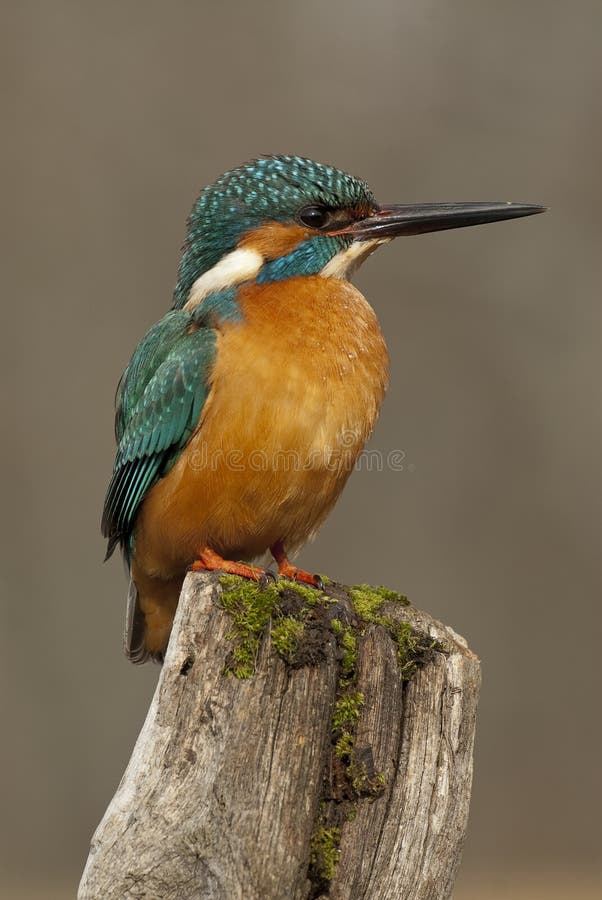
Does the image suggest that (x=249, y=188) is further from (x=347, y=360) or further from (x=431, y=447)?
(x=431, y=447)

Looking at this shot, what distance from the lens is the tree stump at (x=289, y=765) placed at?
8.16ft

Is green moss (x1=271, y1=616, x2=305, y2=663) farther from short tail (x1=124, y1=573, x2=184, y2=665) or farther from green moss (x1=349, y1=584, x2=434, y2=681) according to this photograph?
short tail (x1=124, y1=573, x2=184, y2=665)

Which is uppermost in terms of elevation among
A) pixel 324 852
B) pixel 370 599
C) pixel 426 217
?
pixel 426 217

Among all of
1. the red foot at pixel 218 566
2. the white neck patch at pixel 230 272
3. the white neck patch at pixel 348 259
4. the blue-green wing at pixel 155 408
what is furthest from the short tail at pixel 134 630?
the white neck patch at pixel 348 259

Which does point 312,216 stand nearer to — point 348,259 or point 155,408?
point 348,259

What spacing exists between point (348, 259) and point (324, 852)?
7.72 ft

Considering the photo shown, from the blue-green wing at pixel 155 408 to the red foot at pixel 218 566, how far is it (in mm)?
358

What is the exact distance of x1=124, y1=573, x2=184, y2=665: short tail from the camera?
4297 millimetres

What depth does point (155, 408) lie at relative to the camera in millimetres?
3895

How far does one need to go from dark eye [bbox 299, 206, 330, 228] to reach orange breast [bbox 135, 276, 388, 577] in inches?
8.9

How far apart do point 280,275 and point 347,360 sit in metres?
0.45

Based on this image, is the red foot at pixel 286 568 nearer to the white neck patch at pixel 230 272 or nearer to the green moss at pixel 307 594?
the green moss at pixel 307 594

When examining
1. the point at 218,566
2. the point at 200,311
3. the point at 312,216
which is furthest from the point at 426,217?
the point at 218,566

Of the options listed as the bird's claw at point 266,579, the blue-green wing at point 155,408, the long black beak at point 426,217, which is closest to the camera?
the bird's claw at point 266,579
